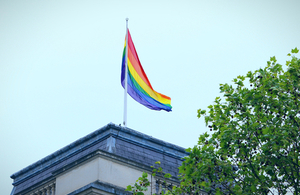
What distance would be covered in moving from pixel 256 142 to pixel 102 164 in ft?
22.7

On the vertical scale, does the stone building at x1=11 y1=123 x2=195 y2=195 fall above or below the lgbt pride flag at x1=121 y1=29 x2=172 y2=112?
below

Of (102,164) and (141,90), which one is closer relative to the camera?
(102,164)

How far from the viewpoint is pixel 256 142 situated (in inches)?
989

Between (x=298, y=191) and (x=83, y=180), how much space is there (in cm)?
947

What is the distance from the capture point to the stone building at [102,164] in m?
27.0

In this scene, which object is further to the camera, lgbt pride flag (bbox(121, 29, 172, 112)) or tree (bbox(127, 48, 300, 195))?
lgbt pride flag (bbox(121, 29, 172, 112))

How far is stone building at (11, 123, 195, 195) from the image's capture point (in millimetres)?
27016

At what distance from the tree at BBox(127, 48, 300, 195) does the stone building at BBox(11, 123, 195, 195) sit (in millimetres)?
3020

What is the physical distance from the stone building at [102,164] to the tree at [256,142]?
9.91 feet

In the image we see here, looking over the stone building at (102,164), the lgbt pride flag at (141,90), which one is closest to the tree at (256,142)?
the stone building at (102,164)

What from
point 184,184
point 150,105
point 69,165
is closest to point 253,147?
point 184,184

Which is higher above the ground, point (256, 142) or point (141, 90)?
point (141, 90)

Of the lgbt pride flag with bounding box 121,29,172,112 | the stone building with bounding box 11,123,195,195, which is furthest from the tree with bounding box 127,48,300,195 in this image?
the lgbt pride flag with bounding box 121,29,172,112

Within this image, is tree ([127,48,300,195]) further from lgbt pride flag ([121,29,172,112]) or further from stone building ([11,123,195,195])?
lgbt pride flag ([121,29,172,112])
